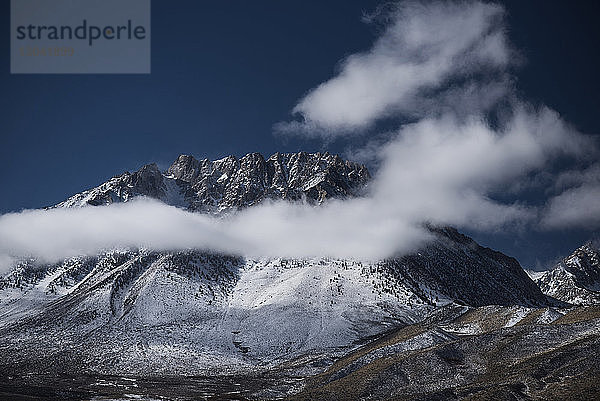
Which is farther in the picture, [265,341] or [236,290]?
[236,290]

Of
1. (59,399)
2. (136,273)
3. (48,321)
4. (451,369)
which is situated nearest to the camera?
(451,369)

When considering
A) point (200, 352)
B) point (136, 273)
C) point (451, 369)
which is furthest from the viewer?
point (136, 273)

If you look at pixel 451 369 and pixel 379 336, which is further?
pixel 379 336

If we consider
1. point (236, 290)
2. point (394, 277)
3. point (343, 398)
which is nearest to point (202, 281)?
point (236, 290)

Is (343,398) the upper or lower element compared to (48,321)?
lower

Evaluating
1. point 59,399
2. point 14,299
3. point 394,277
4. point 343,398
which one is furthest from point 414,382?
point 14,299

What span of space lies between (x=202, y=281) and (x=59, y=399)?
124571mm

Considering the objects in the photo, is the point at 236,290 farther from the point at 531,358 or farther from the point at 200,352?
the point at 531,358

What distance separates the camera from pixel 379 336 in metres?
127

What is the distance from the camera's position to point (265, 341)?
132625mm

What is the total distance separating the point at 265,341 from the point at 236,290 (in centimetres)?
5529

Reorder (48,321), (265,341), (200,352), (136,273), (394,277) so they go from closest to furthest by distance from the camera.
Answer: (200,352) → (265,341) → (48,321) → (394,277) → (136,273)

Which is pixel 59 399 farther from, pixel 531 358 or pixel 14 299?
pixel 14 299

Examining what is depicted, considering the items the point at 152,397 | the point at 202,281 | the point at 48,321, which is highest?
the point at 202,281
